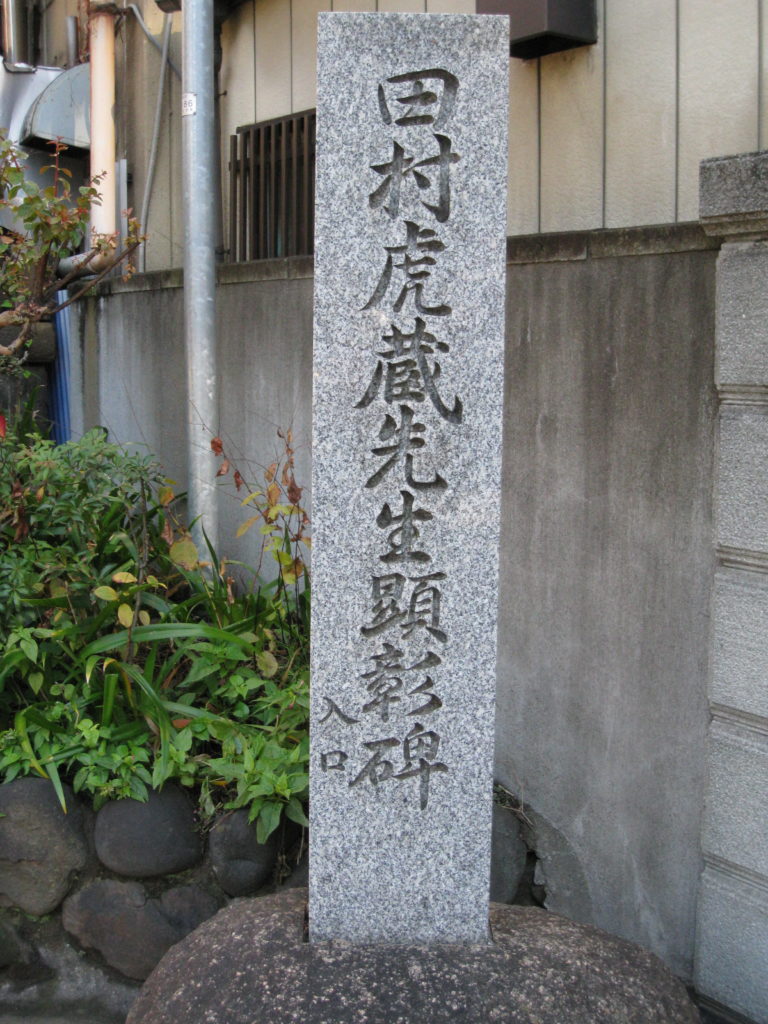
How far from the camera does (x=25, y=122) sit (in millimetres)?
7902

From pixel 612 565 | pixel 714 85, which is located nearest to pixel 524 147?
pixel 714 85

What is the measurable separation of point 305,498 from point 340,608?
7.96 feet

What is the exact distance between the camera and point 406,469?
320 cm

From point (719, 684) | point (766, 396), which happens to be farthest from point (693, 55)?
point (719, 684)

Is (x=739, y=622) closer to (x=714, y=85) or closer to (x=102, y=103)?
(x=714, y=85)

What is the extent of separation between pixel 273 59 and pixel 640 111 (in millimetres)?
2951

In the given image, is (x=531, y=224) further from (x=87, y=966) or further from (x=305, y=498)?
(x=87, y=966)

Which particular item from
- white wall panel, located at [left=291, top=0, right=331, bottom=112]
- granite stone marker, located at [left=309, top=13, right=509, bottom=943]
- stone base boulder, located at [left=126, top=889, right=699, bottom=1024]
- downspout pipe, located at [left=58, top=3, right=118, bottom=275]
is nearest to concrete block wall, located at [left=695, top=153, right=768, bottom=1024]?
stone base boulder, located at [left=126, top=889, right=699, bottom=1024]

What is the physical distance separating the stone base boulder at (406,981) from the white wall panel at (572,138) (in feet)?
8.91

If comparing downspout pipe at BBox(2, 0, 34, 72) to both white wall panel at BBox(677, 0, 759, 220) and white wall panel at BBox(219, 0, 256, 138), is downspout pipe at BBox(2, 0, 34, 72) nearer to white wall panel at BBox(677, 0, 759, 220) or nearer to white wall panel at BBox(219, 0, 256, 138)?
white wall panel at BBox(219, 0, 256, 138)

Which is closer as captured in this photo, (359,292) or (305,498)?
(359,292)

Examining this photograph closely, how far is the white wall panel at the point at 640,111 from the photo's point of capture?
3912mm

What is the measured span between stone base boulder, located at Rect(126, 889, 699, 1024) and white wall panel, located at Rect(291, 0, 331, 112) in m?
4.45

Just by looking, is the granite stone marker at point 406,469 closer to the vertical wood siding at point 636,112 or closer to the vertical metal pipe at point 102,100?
the vertical wood siding at point 636,112
